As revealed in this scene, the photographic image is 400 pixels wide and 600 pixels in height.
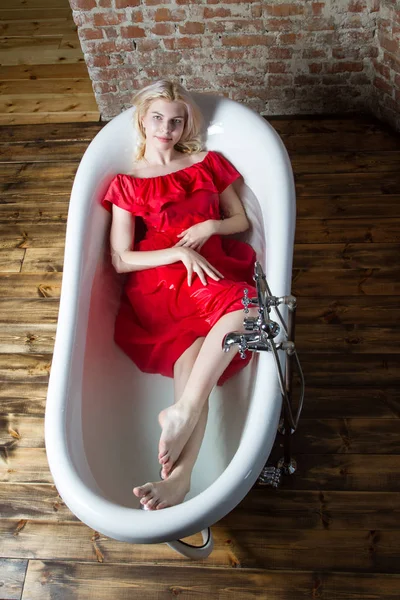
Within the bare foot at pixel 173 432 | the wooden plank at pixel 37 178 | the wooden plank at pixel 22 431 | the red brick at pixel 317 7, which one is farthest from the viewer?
the wooden plank at pixel 37 178

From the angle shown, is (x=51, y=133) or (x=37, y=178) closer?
(x=37, y=178)

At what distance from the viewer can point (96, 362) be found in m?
1.93

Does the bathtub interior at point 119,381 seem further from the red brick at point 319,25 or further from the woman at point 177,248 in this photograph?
the red brick at point 319,25

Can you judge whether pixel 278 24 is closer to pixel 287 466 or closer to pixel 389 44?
pixel 389 44

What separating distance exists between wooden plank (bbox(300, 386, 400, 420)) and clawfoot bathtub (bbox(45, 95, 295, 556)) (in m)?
0.31

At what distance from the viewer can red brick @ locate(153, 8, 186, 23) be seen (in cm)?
277

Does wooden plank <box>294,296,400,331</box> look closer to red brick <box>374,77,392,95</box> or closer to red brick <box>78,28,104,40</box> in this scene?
red brick <box>374,77,392,95</box>

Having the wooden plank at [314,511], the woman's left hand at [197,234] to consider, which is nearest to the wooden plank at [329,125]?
the woman's left hand at [197,234]

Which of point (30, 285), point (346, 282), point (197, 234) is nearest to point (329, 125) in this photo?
point (346, 282)

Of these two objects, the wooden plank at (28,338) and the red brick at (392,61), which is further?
the red brick at (392,61)

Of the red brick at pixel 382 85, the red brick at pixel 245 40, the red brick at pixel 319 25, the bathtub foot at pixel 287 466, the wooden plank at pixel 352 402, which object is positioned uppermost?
the red brick at pixel 319 25

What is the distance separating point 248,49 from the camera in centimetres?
288

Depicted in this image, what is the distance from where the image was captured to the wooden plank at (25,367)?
2.30 m

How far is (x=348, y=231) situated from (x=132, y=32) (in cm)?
126
